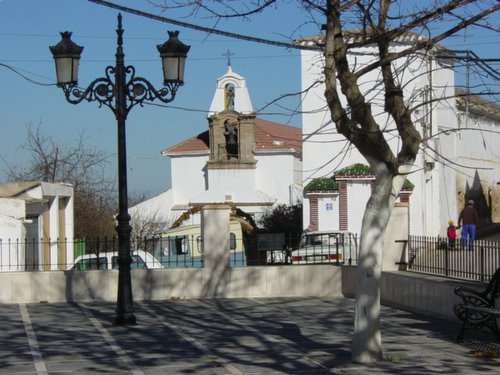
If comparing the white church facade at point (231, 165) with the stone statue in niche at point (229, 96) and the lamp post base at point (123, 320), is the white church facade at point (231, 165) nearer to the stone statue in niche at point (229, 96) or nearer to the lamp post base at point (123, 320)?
the stone statue in niche at point (229, 96)

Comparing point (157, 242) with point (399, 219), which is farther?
point (157, 242)

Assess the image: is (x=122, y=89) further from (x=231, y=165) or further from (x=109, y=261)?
(x=231, y=165)

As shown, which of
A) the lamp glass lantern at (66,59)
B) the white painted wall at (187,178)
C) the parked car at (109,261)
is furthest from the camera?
the white painted wall at (187,178)

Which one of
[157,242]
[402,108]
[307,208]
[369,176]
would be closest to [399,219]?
[157,242]

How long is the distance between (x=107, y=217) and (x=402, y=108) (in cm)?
3111

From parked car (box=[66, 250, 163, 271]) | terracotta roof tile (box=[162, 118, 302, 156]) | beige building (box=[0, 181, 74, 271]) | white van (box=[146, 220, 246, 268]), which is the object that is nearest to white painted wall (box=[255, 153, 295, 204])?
terracotta roof tile (box=[162, 118, 302, 156])

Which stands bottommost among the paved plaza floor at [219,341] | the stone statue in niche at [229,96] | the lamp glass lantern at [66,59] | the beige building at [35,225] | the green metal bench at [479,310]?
the paved plaza floor at [219,341]

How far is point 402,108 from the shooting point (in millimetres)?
11812

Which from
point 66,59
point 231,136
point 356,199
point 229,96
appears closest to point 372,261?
point 66,59

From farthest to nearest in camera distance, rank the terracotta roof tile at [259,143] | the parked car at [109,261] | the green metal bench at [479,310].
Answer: the terracotta roof tile at [259,143] < the parked car at [109,261] < the green metal bench at [479,310]

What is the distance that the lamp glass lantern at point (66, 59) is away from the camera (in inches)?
637

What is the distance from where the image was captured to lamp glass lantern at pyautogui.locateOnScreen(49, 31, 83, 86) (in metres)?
16.2

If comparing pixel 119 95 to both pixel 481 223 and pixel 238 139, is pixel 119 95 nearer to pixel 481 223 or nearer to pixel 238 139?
pixel 481 223

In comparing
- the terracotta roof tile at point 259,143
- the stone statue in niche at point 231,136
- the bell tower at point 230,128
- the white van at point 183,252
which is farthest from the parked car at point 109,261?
the terracotta roof tile at point 259,143
